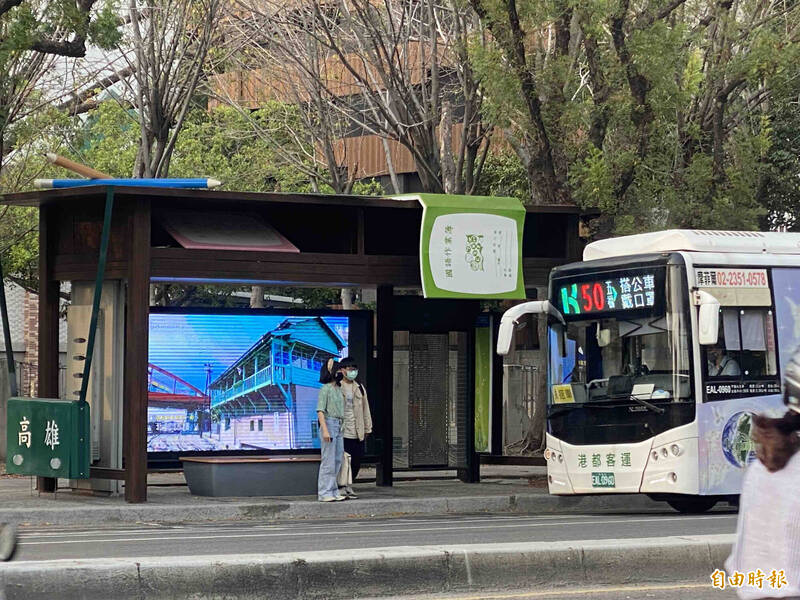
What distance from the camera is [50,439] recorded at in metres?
17.1

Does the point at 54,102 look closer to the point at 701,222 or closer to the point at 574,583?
the point at 701,222

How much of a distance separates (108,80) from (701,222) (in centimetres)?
1171

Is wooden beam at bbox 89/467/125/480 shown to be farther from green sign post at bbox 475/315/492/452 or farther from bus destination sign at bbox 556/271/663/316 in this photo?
bus destination sign at bbox 556/271/663/316

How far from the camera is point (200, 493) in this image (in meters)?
17.7

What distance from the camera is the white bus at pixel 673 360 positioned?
1535 centimetres

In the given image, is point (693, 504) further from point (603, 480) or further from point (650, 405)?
point (650, 405)

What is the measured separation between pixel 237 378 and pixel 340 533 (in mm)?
5345

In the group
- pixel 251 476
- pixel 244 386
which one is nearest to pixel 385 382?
pixel 244 386

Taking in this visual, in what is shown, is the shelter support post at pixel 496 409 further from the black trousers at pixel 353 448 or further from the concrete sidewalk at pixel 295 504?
the black trousers at pixel 353 448

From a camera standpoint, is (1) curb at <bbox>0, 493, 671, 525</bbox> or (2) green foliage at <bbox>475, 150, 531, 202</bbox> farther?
(2) green foliage at <bbox>475, 150, 531, 202</bbox>

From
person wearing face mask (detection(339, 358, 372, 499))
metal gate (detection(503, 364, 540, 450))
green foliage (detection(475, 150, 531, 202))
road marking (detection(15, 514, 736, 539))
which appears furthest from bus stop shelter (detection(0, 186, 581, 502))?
green foliage (detection(475, 150, 531, 202))

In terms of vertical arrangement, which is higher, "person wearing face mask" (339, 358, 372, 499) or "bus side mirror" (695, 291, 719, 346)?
"bus side mirror" (695, 291, 719, 346)

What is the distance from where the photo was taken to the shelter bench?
17.5m

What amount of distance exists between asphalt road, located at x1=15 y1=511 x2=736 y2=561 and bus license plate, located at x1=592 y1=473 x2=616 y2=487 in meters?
0.38
